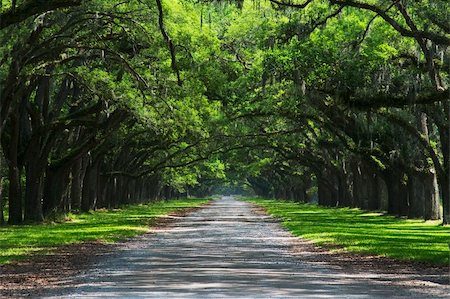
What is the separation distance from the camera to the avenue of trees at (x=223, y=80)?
25.5m

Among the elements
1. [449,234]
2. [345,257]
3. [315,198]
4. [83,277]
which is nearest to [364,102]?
[345,257]

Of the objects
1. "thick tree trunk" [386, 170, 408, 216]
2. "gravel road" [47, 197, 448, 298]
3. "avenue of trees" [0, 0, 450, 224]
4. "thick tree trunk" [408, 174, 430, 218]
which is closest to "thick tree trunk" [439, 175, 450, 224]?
"avenue of trees" [0, 0, 450, 224]

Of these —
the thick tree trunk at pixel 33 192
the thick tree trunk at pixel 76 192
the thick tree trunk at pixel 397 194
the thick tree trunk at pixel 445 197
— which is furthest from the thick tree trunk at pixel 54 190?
the thick tree trunk at pixel 397 194

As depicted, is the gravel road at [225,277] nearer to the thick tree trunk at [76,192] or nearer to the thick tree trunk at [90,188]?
the thick tree trunk at [76,192]

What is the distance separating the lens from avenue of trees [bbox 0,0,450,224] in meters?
25.5

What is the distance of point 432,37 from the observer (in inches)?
731

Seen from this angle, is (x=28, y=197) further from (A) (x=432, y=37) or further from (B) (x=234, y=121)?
(A) (x=432, y=37)

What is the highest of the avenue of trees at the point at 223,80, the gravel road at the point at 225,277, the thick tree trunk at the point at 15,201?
the avenue of trees at the point at 223,80

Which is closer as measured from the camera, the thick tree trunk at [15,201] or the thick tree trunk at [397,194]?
the thick tree trunk at [15,201]

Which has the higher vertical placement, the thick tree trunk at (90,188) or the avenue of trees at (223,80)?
the avenue of trees at (223,80)

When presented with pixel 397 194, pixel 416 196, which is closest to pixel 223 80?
pixel 416 196

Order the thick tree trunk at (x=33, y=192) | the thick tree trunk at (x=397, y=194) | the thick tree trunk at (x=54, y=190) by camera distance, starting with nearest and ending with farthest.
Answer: the thick tree trunk at (x=33, y=192)
the thick tree trunk at (x=54, y=190)
the thick tree trunk at (x=397, y=194)

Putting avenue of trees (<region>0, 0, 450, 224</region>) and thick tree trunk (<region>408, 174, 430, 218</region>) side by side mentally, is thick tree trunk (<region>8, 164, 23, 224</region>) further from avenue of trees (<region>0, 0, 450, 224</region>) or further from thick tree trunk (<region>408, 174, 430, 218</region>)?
thick tree trunk (<region>408, 174, 430, 218</region>)

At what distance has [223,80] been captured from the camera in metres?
35.4
